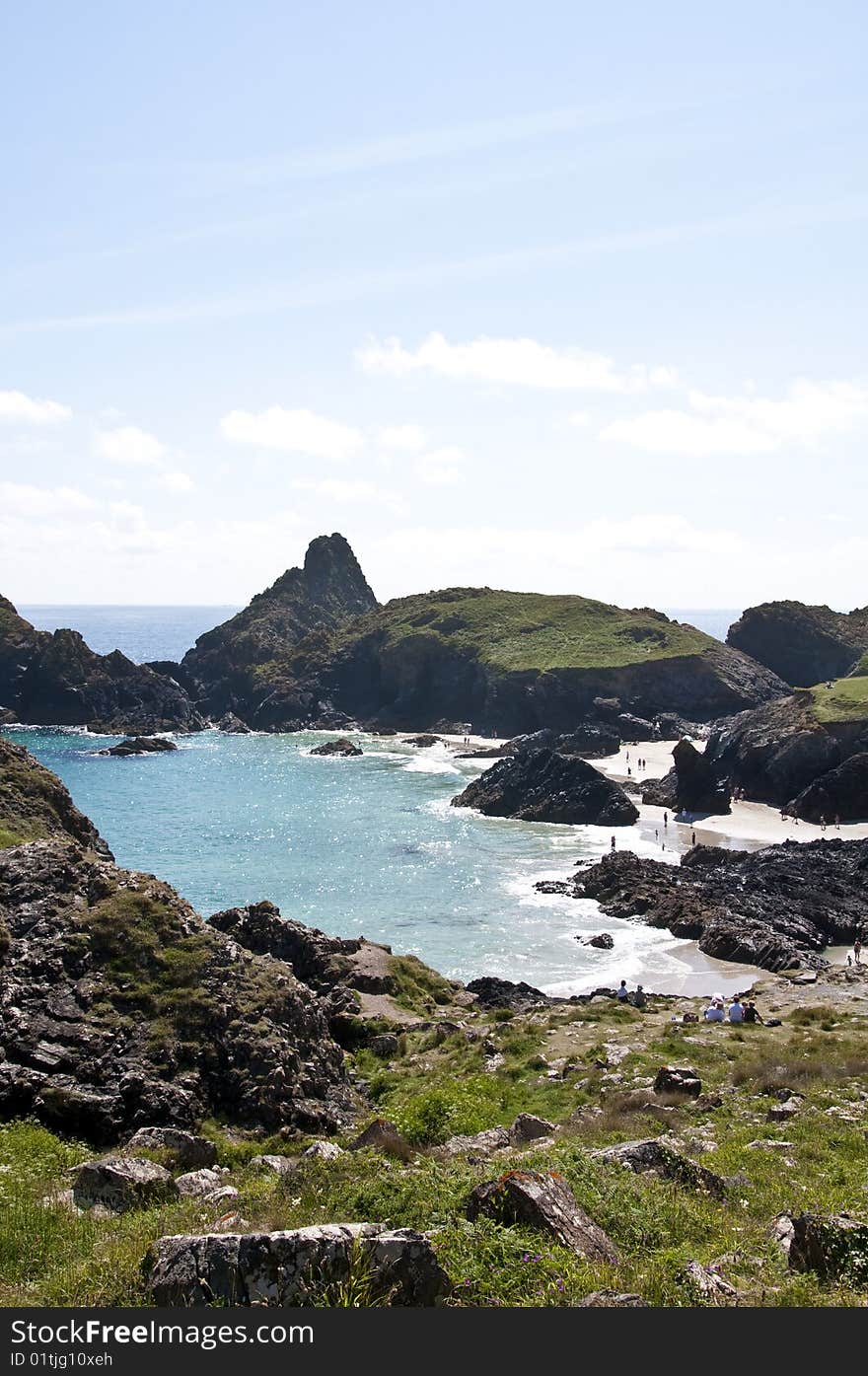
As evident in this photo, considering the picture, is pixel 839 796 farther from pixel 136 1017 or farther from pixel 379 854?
pixel 136 1017

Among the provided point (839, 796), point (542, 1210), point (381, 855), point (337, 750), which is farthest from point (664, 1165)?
point (337, 750)

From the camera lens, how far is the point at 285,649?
154125 millimetres

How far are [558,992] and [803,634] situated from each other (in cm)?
11375

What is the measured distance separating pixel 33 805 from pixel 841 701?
69.1m

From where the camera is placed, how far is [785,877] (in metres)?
53.0

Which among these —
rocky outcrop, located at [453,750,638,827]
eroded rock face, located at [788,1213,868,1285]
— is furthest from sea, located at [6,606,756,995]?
eroded rock face, located at [788,1213,868,1285]

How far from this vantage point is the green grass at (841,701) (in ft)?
255

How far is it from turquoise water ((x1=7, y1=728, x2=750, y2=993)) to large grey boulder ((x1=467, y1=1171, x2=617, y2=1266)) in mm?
31185

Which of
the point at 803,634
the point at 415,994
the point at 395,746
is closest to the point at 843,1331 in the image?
the point at 415,994

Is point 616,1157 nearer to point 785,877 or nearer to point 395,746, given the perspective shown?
point 785,877

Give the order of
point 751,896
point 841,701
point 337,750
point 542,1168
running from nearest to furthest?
point 542,1168, point 751,896, point 841,701, point 337,750

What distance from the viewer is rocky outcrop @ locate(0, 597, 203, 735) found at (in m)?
124

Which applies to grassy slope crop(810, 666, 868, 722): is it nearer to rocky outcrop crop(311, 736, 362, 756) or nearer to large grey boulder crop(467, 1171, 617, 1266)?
rocky outcrop crop(311, 736, 362, 756)

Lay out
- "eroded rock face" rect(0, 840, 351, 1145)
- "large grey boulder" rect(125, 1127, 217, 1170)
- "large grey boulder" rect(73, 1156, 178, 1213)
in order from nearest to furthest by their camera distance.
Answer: "large grey boulder" rect(73, 1156, 178, 1213) < "large grey boulder" rect(125, 1127, 217, 1170) < "eroded rock face" rect(0, 840, 351, 1145)
